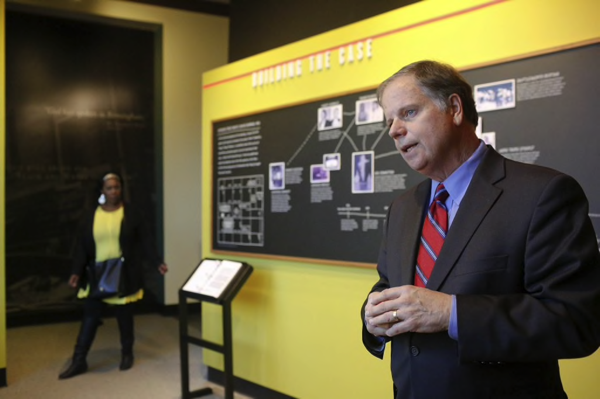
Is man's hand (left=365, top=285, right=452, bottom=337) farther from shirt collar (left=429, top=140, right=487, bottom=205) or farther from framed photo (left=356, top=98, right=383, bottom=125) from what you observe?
framed photo (left=356, top=98, right=383, bottom=125)

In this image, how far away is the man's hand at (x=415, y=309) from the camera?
1.24 m

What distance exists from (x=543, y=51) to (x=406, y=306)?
1.74 m

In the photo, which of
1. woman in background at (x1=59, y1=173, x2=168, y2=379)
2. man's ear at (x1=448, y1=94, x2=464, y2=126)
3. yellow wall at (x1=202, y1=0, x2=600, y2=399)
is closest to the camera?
man's ear at (x1=448, y1=94, x2=464, y2=126)

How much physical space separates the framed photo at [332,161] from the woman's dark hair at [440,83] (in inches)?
78.3

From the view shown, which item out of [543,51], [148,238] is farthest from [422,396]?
[148,238]

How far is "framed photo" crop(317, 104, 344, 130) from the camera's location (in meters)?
3.46

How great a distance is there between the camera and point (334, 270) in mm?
3506

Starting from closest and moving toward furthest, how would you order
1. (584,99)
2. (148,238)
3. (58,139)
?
(584,99)
(148,238)
(58,139)

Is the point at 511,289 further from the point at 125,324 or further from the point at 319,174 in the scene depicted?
the point at 125,324

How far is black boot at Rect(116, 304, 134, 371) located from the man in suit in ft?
13.2

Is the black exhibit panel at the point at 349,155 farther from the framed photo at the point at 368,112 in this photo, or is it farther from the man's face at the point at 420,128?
the man's face at the point at 420,128

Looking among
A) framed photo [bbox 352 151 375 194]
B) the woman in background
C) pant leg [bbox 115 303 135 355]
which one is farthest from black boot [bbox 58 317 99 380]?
framed photo [bbox 352 151 375 194]

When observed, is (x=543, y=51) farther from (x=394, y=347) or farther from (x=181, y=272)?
(x=181, y=272)

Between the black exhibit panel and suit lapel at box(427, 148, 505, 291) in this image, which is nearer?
suit lapel at box(427, 148, 505, 291)
